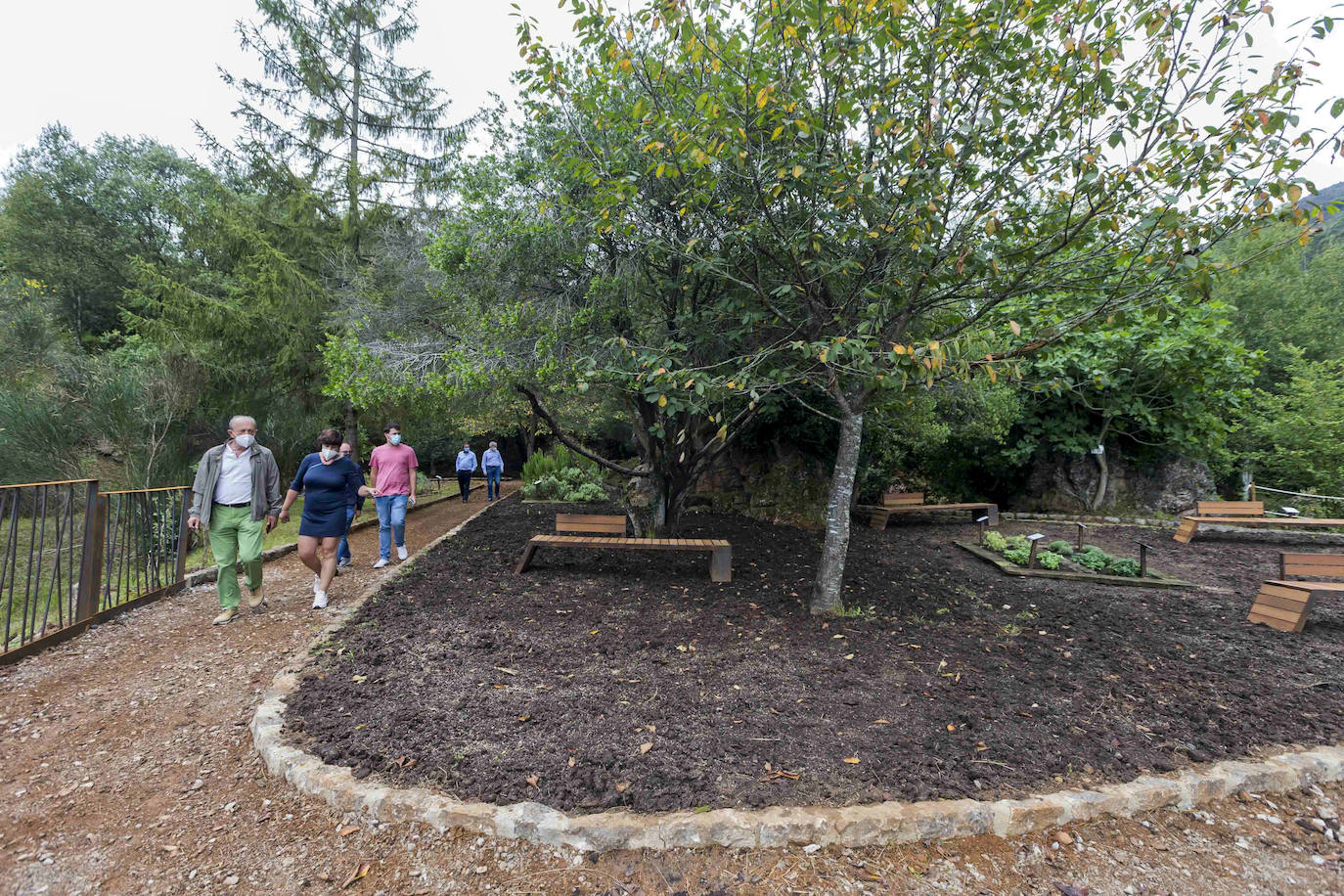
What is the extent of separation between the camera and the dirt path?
1953 mm

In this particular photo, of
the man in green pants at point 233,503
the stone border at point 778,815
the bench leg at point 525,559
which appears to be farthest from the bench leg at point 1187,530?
the man in green pants at point 233,503

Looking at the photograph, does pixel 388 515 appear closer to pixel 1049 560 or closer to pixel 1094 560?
pixel 1049 560

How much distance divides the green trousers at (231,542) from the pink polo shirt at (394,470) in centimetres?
167

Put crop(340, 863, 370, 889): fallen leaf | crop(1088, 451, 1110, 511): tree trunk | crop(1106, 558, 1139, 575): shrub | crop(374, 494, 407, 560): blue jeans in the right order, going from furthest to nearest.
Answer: crop(1088, 451, 1110, 511): tree trunk, crop(374, 494, 407, 560): blue jeans, crop(1106, 558, 1139, 575): shrub, crop(340, 863, 370, 889): fallen leaf

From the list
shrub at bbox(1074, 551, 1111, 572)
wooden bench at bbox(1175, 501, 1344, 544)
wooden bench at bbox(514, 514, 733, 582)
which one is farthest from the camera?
wooden bench at bbox(1175, 501, 1344, 544)

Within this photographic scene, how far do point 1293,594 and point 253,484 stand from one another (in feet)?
26.9

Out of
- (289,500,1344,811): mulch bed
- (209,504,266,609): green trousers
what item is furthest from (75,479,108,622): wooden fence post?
(289,500,1344,811): mulch bed

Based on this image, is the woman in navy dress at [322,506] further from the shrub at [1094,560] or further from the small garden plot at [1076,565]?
the shrub at [1094,560]

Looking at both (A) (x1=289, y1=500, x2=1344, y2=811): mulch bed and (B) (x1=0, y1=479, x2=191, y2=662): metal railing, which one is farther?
(B) (x1=0, y1=479, x2=191, y2=662): metal railing

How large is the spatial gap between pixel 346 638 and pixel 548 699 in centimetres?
180

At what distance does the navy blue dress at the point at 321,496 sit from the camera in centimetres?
479

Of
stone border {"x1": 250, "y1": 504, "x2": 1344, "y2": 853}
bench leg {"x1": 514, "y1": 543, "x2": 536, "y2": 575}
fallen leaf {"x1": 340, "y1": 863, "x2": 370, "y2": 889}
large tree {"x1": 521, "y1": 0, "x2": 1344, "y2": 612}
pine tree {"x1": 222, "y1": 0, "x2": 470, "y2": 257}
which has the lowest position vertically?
fallen leaf {"x1": 340, "y1": 863, "x2": 370, "y2": 889}

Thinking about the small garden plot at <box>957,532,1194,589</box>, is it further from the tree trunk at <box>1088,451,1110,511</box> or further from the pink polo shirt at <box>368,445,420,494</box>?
the pink polo shirt at <box>368,445,420,494</box>

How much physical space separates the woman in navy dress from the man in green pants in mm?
224
